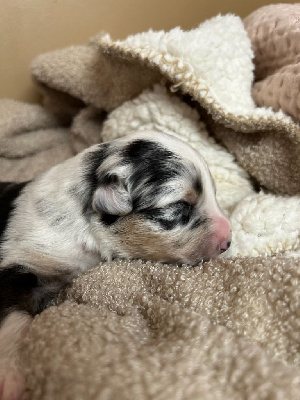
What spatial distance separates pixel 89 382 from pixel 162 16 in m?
2.56

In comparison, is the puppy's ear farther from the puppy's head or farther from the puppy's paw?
the puppy's paw

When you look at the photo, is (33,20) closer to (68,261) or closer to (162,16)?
(162,16)

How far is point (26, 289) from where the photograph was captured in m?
1.70

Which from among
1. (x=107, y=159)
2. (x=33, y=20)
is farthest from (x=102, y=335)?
(x=33, y=20)

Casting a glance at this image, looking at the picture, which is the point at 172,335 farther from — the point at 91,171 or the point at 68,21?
the point at 68,21

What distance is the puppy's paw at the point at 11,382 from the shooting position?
1227mm

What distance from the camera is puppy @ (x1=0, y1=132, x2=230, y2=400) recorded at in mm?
1680

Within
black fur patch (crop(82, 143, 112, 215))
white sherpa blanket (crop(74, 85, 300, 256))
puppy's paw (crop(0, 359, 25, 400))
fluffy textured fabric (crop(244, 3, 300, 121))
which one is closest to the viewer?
puppy's paw (crop(0, 359, 25, 400))

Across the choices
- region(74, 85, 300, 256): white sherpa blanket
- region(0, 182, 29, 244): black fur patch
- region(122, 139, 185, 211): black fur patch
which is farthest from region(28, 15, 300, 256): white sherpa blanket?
region(0, 182, 29, 244): black fur patch

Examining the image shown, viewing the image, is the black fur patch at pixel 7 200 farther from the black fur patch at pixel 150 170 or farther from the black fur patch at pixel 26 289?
the black fur patch at pixel 150 170

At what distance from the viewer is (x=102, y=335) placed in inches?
48.0

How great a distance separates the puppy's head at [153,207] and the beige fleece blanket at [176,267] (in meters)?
0.10

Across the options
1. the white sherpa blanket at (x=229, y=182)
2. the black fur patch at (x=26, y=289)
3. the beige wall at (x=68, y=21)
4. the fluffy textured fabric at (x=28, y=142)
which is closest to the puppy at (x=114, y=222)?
the black fur patch at (x=26, y=289)

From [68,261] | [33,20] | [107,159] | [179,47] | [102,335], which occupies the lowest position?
[68,261]
